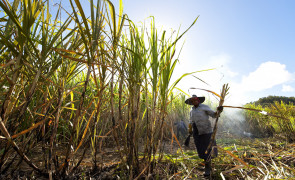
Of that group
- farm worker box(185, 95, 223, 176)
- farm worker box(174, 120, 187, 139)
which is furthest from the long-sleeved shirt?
farm worker box(174, 120, 187, 139)

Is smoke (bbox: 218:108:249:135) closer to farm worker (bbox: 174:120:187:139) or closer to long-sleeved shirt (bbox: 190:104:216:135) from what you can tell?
farm worker (bbox: 174:120:187:139)

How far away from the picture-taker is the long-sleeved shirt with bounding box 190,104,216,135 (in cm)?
259

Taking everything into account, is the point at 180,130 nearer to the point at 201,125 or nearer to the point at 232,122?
the point at 201,125

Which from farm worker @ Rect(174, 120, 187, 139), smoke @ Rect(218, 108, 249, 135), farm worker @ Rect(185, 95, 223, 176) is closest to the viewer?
farm worker @ Rect(185, 95, 223, 176)

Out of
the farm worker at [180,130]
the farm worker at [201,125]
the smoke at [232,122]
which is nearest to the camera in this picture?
the farm worker at [201,125]

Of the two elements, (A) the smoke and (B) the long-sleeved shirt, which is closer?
(B) the long-sleeved shirt

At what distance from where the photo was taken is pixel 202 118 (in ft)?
8.66

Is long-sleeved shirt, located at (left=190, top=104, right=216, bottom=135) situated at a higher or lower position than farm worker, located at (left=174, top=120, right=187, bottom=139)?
higher

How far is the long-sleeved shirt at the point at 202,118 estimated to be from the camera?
102 inches

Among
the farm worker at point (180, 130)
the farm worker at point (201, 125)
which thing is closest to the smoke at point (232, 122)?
the farm worker at point (180, 130)

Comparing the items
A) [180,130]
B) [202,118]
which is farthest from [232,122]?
[202,118]

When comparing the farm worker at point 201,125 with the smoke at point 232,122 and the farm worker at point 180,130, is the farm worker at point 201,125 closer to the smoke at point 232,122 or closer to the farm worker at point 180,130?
the farm worker at point 180,130

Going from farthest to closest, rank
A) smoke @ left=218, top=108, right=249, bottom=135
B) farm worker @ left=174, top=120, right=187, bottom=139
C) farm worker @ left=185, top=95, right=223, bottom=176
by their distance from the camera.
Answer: smoke @ left=218, top=108, right=249, bottom=135
farm worker @ left=174, top=120, right=187, bottom=139
farm worker @ left=185, top=95, right=223, bottom=176

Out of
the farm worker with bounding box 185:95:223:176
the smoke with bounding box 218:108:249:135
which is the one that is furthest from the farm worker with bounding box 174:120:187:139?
the smoke with bounding box 218:108:249:135
